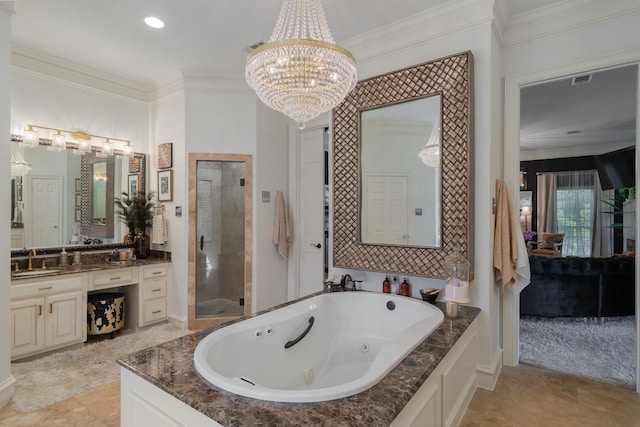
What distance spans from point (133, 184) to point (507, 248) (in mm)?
4108

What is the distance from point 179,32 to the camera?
3033 mm

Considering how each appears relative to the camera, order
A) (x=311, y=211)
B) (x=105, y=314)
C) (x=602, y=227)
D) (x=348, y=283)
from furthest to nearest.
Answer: (x=602, y=227) → (x=311, y=211) → (x=105, y=314) → (x=348, y=283)

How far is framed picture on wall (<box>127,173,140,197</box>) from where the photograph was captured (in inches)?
163

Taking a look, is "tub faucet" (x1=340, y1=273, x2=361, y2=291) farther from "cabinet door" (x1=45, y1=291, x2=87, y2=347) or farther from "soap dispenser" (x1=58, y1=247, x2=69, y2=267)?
"soap dispenser" (x1=58, y1=247, x2=69, y2=267)

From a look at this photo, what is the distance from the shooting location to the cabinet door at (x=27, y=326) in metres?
2.82

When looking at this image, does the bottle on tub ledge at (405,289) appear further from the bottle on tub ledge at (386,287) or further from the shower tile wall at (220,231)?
the shower tile wall at (220,231)

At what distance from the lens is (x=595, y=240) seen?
7.23 meters

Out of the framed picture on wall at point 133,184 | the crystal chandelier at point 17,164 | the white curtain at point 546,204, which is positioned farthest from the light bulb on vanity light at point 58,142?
the white curtain at point 546,204

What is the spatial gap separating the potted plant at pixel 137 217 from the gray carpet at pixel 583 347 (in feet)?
13.8

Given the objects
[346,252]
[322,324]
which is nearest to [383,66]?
[346,252]

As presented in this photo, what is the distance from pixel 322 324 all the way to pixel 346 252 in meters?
0.72

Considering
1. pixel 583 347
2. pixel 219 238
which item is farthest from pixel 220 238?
pixel 583 347

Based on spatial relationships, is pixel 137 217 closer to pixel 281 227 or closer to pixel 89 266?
pixel 89 266

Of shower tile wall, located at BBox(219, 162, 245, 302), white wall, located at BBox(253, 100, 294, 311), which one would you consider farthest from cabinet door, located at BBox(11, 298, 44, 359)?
white wall, located at BBox(253, 100, 294, 311)
